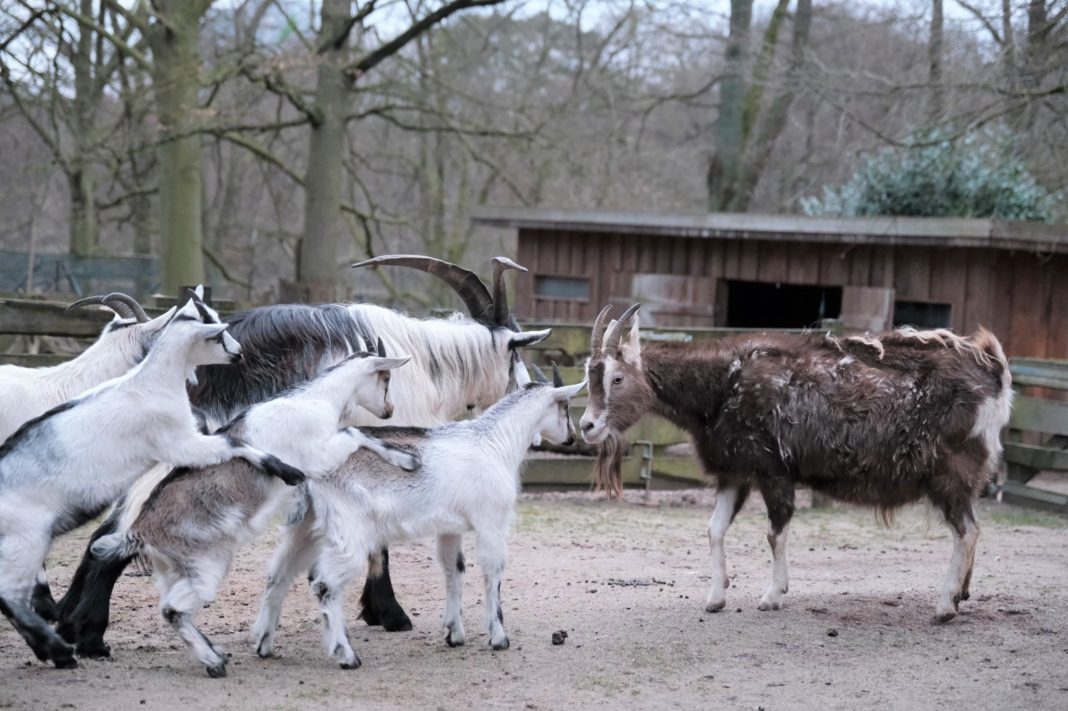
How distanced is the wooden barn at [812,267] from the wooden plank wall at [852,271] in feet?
0.04

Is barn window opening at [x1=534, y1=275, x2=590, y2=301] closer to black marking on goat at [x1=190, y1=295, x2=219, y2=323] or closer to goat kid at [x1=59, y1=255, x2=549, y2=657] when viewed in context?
goat kid at [x1=59, y1=255, x2=549, y2=657]

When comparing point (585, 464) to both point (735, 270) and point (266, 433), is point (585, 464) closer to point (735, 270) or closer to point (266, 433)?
point (735, 270)

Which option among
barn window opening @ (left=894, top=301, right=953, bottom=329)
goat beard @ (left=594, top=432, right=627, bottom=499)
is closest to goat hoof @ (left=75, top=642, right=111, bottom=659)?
goat beard @ (left=594, top=432, right=627, bottom=499)

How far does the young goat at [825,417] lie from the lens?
6262mm

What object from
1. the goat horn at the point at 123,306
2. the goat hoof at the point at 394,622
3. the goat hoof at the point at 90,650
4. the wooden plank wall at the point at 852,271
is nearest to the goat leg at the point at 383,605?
the goat hoof at the point at 394,622

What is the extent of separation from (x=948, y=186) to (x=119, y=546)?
39.6 feet

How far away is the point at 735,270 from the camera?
14.1 metres

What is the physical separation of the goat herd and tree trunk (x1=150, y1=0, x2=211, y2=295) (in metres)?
9.30

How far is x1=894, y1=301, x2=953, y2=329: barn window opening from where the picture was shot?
42.1ft

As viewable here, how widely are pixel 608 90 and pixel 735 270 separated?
30.7ft

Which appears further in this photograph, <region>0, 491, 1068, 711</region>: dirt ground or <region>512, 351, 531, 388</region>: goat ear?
<region>512, 351, 531, 388</region>: goat ear

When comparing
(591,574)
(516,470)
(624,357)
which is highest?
(624,357)

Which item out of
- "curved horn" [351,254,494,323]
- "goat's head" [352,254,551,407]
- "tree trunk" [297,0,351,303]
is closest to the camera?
"goat's head" [352,254,551,407]

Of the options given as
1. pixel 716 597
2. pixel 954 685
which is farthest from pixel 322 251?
pixel 954 685
